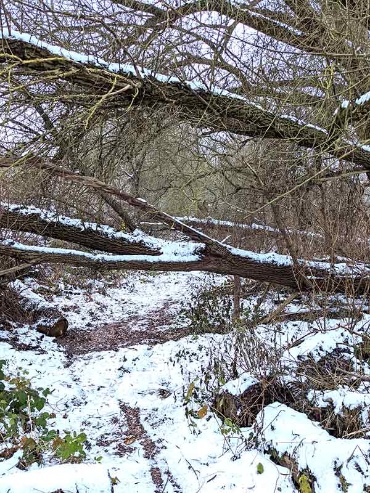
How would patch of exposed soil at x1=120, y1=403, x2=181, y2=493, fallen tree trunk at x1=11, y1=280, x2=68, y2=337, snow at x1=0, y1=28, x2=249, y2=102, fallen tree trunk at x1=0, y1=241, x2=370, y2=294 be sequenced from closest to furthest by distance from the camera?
patch of exposed soil at x1=120, y1=403, x2=181, y2=493, snow at x1=0, y1=28, x2=249, y2=102, fallen tree trunk at x1=0, y1=241, x2=370, y2=294, fallen tree trunk at x1=11, y1=280, x2=68, y2=337

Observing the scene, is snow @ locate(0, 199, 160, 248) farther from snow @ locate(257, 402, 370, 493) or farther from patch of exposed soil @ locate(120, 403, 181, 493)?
snow @ locate(257, 402, 370, 493)

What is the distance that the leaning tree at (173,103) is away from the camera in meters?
4.29

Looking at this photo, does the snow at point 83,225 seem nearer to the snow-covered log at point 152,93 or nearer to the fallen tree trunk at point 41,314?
the snow-covered log at point 152,93

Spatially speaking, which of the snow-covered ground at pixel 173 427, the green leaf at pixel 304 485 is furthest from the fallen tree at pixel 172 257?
the green leaf at pixel 304 485

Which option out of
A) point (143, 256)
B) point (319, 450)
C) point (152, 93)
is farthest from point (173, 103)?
point (319, 450)

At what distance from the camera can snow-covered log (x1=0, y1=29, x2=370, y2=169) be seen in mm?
3677

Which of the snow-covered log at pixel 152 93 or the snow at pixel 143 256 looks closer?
the snow-covered log at pixel 152 93

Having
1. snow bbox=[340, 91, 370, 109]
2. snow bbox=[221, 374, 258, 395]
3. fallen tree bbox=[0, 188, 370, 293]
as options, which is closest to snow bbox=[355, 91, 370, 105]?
snow bbox=[340, 91, 370, 109]

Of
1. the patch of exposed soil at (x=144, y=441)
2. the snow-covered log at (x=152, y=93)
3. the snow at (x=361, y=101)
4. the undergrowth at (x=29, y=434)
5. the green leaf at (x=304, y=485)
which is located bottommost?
the patch of exposed soil at (x=144, y=441)

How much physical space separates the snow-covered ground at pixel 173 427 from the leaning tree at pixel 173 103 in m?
1.33

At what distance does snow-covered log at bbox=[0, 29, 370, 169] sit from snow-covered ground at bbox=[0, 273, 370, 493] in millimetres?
2296

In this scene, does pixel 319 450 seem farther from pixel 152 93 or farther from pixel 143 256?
pixel 152 93

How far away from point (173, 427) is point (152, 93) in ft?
11.2

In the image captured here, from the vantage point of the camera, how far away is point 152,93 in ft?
15.1
